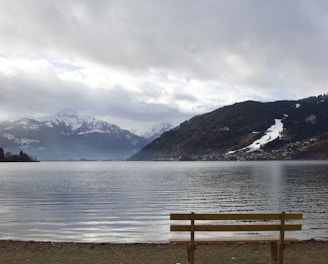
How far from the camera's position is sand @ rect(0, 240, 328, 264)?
56.1 feet

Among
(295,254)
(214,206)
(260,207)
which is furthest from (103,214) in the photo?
(295,254)

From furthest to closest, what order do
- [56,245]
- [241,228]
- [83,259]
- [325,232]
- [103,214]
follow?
[103,214] < [325,232] < [56,245] < [83,259] < [241,228]

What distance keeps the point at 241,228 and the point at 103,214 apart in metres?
27.7

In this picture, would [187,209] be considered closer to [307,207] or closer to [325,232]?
[307,207]

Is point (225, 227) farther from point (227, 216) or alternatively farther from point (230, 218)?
point (227, 216)

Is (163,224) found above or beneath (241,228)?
beneath

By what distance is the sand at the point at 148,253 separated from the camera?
56.1ft

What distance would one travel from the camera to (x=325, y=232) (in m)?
29.1

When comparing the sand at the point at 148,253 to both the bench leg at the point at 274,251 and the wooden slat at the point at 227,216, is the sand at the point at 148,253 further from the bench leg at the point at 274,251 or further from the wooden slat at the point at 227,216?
the wooden slat at the point at 227,216

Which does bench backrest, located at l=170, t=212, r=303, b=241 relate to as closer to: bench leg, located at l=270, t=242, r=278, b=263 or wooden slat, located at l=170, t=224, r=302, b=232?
wooden slat, located at l=170, t=224, r=302, b=232

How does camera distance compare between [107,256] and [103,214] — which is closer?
[107,256]

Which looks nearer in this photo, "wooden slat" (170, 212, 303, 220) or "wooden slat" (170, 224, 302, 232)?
"wooden slat" (170, 212, 303, 220)

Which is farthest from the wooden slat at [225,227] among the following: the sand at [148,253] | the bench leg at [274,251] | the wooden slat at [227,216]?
the sand at [148,253]

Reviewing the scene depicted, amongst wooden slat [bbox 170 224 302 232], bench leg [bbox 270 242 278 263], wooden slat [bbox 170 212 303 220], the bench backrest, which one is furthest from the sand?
wooden slat [bbox 170 212 303 220]
